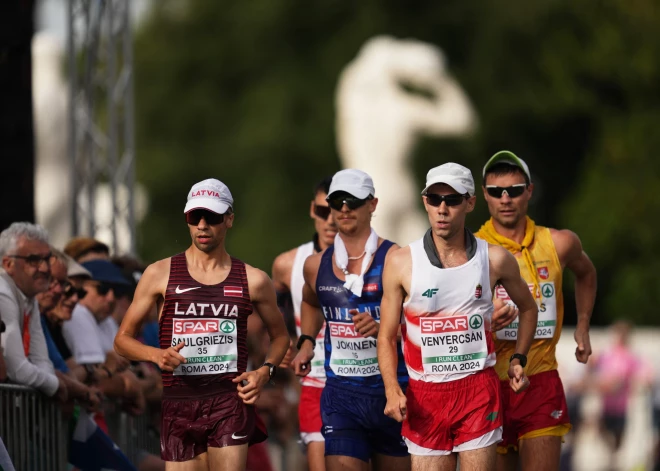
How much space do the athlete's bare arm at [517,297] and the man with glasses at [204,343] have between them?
4.31 ft

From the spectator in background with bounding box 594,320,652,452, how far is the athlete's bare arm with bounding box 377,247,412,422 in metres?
13.5

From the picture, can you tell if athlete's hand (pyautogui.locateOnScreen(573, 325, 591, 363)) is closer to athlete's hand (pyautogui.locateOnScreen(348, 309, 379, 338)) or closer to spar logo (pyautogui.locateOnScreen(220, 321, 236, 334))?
athlete's hand (pyautogui.locateOnScreen(348, 309, 379, 338))

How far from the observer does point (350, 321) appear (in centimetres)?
1022

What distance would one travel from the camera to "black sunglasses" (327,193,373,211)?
34.0ft

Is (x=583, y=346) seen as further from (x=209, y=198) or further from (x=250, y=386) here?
(x=209, y=198)

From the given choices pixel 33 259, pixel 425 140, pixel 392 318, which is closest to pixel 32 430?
pixel 33 259

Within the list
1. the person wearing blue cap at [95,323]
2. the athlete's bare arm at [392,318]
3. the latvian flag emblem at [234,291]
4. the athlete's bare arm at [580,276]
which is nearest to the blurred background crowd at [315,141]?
the person wearing blue cap at [95,323]

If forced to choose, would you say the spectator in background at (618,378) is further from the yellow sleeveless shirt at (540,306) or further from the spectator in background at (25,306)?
the spectator in background at (25,306)

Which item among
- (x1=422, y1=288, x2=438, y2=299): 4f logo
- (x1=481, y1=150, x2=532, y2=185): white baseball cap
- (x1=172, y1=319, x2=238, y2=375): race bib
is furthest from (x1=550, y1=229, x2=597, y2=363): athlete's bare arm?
(x1=172, y1=319, x2=238, y2=375): race bib

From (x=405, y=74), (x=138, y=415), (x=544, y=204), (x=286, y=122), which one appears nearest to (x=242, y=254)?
(x=286, y=122)

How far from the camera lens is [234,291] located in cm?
924

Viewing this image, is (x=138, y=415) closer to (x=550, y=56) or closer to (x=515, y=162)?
(x=515, y=162)

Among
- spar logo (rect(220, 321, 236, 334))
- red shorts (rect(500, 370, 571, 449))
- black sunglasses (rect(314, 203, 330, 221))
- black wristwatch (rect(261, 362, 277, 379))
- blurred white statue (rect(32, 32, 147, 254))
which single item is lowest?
red shorts (rect(500, 370, 571, 449))

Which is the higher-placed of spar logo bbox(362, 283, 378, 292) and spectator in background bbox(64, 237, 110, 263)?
spectator in background bbox(64, 237, 110, 263)
